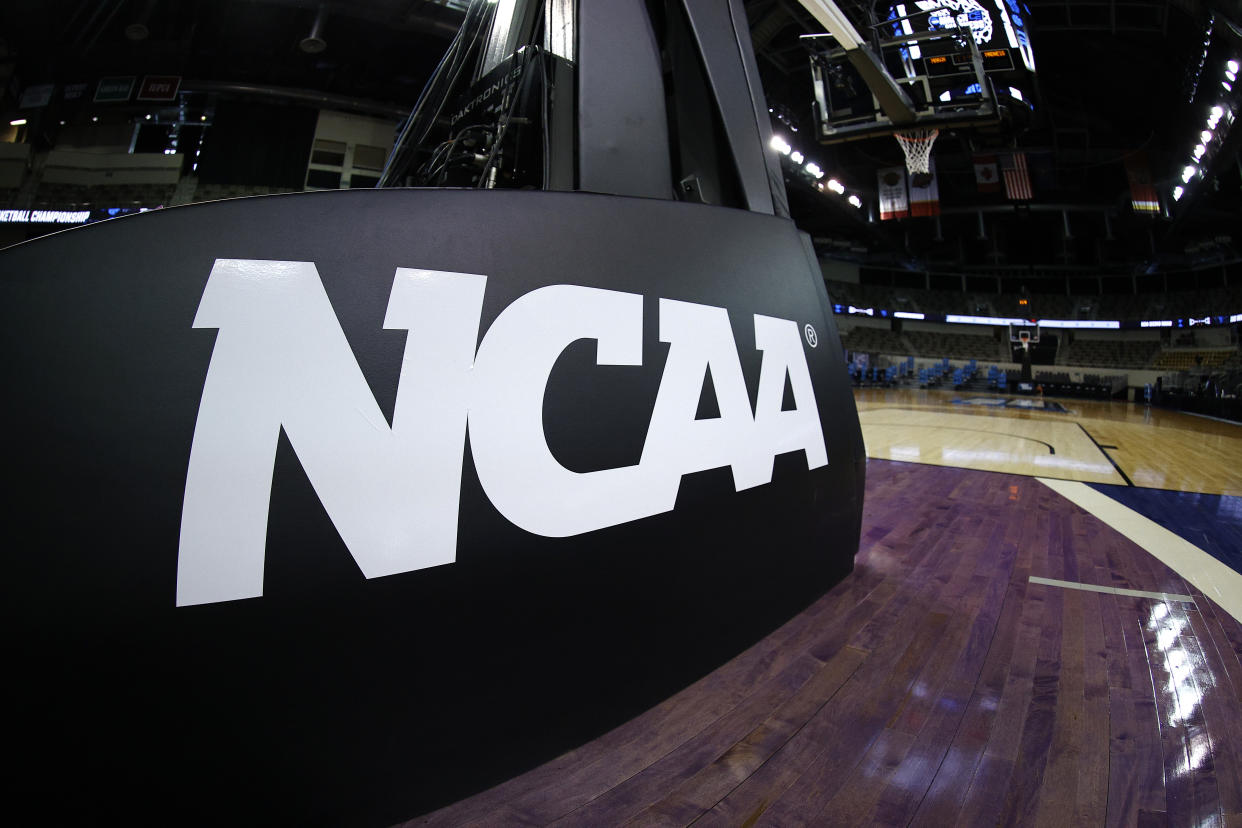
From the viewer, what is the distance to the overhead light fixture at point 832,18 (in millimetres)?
2943

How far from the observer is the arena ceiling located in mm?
9188

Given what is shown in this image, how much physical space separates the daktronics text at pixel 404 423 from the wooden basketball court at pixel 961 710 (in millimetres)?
511

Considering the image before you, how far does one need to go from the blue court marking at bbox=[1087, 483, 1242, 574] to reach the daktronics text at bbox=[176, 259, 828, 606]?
121 inches

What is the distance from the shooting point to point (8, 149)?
1196 centimetres

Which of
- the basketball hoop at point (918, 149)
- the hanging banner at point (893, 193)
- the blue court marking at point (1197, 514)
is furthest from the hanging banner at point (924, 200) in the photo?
the blue court marking at point (1197, 514)

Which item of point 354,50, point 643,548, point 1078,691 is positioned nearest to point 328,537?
point 643,548

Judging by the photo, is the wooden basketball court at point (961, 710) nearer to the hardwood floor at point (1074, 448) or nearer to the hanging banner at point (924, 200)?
the hardwood floor at point (1074, 448)

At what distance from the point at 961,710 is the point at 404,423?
58.3 inches

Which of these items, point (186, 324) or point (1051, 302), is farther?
point (1051, 302)

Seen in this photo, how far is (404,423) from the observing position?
2.84 feet

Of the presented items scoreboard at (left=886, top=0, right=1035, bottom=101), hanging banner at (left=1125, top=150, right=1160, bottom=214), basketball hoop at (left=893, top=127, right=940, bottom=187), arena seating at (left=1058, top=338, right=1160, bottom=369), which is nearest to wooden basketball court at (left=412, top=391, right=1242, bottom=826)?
scoreboard at (left=886, top=0, right=1035, bottom=101)

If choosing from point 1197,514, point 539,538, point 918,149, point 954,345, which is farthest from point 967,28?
point 954,345

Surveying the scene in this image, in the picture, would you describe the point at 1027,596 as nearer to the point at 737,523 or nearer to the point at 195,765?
the point at 737,523

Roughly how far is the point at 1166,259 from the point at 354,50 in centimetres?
3581
